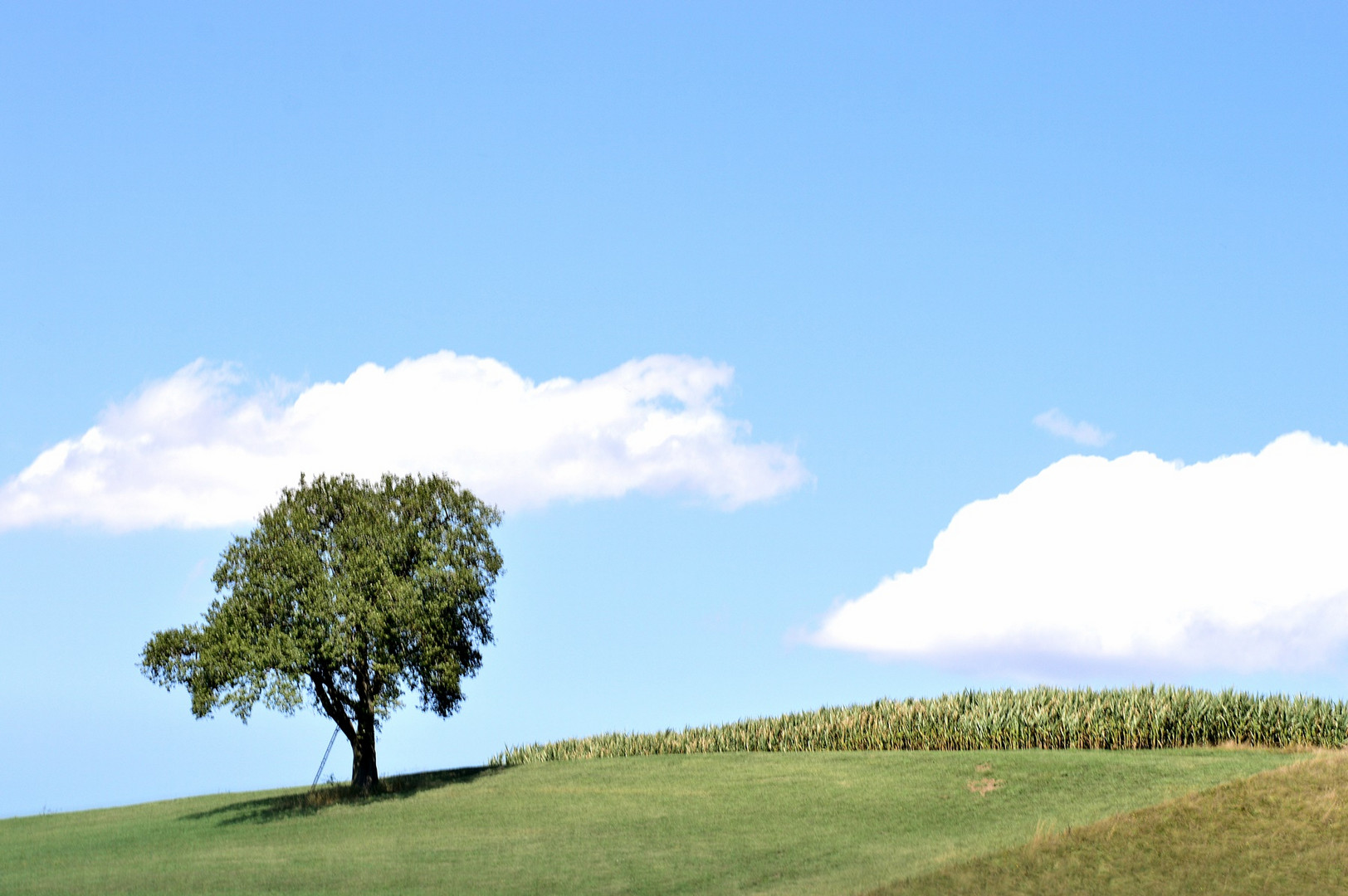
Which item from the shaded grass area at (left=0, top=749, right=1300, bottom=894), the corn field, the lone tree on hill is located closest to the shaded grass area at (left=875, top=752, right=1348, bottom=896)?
the shaded grass area at (left=0, top=749, right=1300, bottom=894)

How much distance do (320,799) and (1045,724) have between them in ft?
87.0

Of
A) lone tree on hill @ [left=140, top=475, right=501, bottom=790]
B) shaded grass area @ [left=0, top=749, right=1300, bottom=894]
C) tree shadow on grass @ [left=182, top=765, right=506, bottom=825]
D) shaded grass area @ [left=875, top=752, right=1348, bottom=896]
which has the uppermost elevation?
lone tree on hill @ [left=140, top=475, right=501, bottom=790]

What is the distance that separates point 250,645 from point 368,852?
1141 cm

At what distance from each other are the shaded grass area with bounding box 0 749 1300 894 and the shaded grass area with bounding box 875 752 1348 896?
1183mm

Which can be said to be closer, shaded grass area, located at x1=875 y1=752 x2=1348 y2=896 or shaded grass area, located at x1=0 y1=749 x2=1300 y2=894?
shaded grass area, located at x1=875 y1=752 x2=1348 y2=896

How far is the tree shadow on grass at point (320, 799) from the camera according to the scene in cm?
4206

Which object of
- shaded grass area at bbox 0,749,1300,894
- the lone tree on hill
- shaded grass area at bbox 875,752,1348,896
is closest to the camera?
shaded grass area at bbox 875,752,1348,896

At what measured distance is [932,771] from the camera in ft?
125

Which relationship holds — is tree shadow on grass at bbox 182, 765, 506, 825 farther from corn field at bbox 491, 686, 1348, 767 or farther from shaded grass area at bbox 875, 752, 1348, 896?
shaded grass area at bbox 875, 752, 1348, 896

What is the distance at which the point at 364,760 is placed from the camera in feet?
147

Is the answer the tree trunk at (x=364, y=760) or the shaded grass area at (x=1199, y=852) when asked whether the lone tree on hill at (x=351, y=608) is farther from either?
the shaded grass area at (x=1199, y=852)

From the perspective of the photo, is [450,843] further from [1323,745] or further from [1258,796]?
[1323,745]

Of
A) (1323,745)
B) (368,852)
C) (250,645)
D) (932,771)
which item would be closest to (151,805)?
(250,645)

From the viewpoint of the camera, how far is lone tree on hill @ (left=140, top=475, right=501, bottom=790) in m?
41.4
